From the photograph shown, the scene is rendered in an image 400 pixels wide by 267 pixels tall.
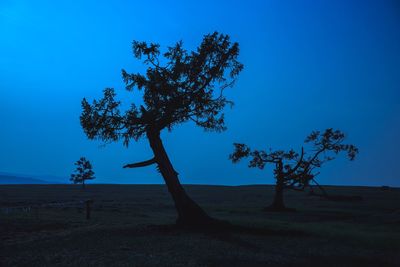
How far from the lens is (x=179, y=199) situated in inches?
840

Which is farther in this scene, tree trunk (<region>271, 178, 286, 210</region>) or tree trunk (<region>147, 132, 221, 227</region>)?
tree trunk (<region>271, 178, 286, 210</region>)

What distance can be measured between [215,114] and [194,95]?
5.98ft

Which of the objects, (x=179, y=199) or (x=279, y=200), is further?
(x=279, y=200)

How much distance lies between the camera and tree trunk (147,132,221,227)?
20703 mm

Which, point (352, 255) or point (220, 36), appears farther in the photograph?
point (220, 36)

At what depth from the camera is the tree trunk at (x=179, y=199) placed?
20.7 meters

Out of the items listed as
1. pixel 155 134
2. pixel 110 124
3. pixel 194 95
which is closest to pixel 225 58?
pixel 194 95

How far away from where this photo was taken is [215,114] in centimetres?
2312

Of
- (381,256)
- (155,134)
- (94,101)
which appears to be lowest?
Result: (381,256)

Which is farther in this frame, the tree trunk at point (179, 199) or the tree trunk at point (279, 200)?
the tree trunk at point (279, 200)

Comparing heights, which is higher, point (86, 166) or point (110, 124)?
point (86, 166)

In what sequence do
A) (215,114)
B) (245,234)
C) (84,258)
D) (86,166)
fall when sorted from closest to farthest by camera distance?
(84,258) < (245,234) < (215,114) < (86,166)

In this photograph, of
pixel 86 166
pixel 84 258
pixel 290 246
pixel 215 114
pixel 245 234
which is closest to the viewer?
pixel 84 258

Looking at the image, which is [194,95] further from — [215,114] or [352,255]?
Answer: [352,255]
